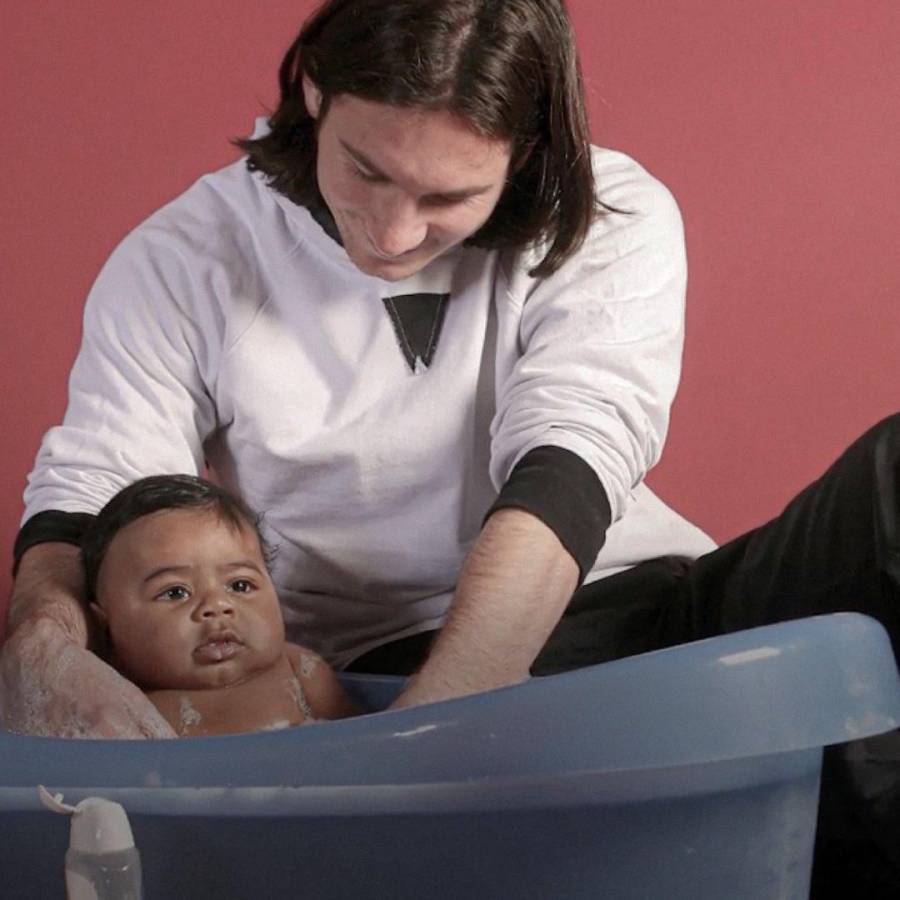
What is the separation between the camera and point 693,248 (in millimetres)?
1993

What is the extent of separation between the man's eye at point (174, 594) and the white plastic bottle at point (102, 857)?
421mm

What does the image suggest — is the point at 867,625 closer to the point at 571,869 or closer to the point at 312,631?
the point at 571,869

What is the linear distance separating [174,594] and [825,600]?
1.51 feet

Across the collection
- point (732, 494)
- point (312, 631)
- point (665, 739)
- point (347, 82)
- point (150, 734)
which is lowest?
point (732, 494)

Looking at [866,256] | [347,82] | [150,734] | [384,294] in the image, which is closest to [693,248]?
[866,256]

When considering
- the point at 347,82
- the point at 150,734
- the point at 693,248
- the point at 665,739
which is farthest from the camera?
the point at 693,248

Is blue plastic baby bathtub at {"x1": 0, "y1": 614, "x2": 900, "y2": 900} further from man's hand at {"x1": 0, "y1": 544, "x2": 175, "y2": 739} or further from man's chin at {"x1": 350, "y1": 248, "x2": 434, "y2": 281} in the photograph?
man's chin at {"x1": 350, "y1": 248, "x2": 434, "y2": 281}

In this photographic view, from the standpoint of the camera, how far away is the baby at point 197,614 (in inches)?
48.0

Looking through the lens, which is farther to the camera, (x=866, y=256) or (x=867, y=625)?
(x=866, y=256)

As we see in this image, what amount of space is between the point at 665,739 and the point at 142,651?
0.52 metres

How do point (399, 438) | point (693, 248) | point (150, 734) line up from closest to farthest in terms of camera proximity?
point (150, 734), point (399, 438), point (693, 248)

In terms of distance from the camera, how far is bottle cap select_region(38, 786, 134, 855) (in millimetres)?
815

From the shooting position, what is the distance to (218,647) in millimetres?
1229

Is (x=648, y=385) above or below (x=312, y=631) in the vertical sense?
above
